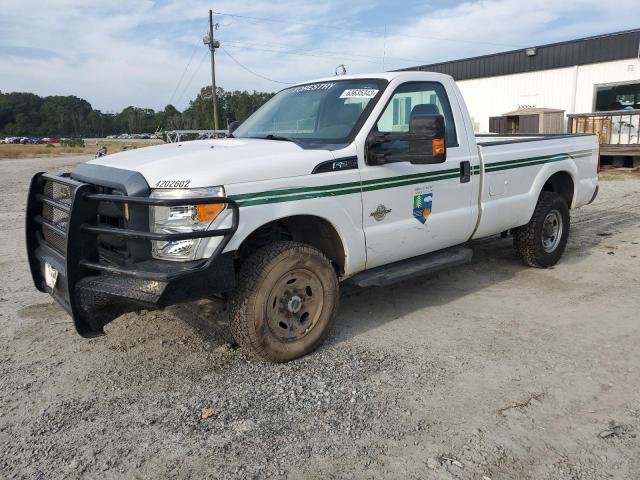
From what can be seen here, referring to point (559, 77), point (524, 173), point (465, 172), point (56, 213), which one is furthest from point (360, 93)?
point (559, 77)

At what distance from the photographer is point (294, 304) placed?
3791mm

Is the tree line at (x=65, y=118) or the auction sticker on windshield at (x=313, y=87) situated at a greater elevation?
the tree line at (x=65, y=118)

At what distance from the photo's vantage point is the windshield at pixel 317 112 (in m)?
4.22

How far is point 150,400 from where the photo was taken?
3.34 m

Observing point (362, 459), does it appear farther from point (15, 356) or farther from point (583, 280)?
point (583, 280)

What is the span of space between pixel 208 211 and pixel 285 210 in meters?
0.56

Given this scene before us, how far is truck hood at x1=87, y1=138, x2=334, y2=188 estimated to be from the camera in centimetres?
328

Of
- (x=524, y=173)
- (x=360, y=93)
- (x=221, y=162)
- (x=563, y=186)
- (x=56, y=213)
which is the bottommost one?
(x=563, y=186)

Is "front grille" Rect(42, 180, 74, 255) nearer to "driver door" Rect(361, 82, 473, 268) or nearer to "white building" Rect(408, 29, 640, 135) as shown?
"driver door" Rect(361, 82, 473, 268)

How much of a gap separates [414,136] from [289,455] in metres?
2.27

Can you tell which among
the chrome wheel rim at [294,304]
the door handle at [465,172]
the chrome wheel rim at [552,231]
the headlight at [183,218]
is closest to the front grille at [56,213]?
the headlight at [183,218]

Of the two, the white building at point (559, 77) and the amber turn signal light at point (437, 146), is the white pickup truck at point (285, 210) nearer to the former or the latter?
the amber turn signal light at point (437, 146)

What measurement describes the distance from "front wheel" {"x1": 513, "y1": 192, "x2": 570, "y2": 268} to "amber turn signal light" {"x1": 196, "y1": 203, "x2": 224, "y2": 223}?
3.87 m

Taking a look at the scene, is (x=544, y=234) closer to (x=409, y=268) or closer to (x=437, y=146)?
(x=409, y=268)
